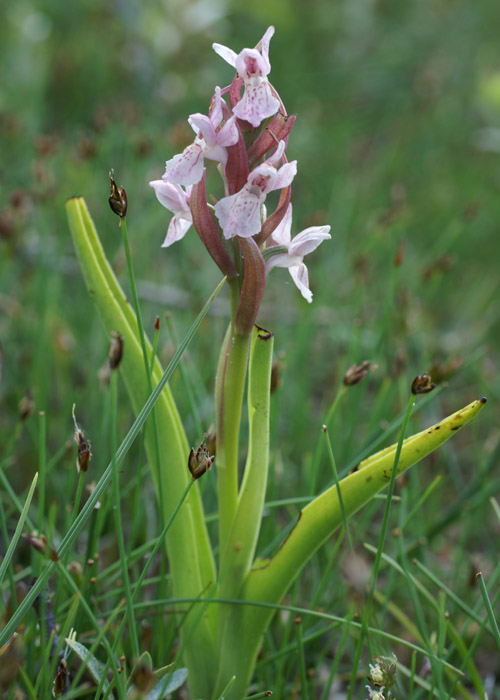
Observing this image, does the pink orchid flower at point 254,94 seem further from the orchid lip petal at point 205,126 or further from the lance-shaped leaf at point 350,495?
the lance-shaped leaf at point 350,495

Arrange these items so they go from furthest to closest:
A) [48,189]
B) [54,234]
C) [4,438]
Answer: [54,234] < [48,189] < [4,438]

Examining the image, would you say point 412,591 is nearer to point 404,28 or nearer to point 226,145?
point 226,145

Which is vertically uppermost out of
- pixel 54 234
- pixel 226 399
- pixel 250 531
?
pixel 54 234

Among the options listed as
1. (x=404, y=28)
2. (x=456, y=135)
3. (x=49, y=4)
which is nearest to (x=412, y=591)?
(x=456, y=135)

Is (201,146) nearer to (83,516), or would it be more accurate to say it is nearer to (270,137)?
(270,137)

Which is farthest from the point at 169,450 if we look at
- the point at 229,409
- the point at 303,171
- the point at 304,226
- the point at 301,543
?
the point at 303,171

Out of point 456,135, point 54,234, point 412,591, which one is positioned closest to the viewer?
point 412,591

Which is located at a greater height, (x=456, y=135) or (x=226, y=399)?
(x=456, y=135)
